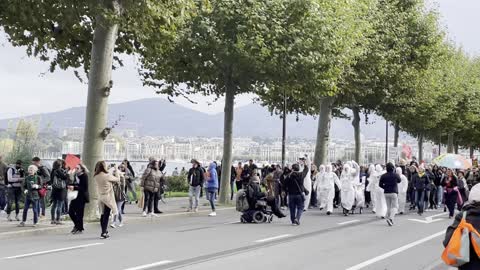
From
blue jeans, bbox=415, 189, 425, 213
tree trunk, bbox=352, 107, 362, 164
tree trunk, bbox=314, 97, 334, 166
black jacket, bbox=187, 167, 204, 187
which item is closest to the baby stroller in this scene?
black jacket, bbox=187, 167, 204, 187

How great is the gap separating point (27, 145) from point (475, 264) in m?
24.4

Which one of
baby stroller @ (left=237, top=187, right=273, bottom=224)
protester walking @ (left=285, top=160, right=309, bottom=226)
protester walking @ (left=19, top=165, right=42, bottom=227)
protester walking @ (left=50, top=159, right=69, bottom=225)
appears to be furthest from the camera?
baby stroller @ (left=237, top=187, right=273, bottom=224)

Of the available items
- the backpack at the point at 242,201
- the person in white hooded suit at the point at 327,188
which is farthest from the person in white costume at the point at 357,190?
the backpack at the point at 242,201

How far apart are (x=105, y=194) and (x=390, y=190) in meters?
8.76

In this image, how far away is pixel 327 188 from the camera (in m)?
26.4

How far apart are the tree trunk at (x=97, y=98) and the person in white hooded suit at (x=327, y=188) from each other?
8.92 metres

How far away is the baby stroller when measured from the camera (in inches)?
821

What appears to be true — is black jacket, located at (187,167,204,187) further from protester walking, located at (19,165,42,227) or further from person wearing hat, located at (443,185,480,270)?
person wearing hat, located at (443,185,480,270)

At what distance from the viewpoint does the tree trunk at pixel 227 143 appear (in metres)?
28.9

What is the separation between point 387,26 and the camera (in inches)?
1580

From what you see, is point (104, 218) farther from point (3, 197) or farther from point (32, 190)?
point (3, 197)

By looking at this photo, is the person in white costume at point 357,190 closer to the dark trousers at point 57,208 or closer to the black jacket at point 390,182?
the black jacket at point 390,182

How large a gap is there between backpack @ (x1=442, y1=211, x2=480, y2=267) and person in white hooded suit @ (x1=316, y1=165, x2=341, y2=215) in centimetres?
1875

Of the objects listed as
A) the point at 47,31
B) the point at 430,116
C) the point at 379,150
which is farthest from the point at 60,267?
the point at 379,150
